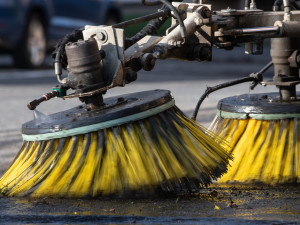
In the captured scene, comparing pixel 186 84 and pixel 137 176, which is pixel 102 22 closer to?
pixel 186 84

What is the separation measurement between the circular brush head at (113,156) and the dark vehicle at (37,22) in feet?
29.5

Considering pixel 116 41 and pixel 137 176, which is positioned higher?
pixel 116 41

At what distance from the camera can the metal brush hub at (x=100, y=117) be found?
3307 millimetres

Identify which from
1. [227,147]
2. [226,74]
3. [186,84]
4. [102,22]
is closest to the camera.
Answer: [227,147]

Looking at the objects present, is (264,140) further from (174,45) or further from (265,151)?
(174,45)

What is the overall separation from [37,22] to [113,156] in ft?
33.8

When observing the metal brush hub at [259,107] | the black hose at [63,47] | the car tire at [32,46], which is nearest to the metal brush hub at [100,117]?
the black hose at [63,47]

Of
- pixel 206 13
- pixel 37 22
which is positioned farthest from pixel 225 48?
pixel 37 22

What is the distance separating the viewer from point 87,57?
3295mm

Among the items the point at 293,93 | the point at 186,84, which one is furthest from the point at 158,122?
the point at 186,84

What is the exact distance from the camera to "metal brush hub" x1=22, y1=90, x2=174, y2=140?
10.8 feet

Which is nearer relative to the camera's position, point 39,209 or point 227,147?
point 39,209

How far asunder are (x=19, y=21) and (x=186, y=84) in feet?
12.0

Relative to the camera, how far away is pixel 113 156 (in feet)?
10.8
